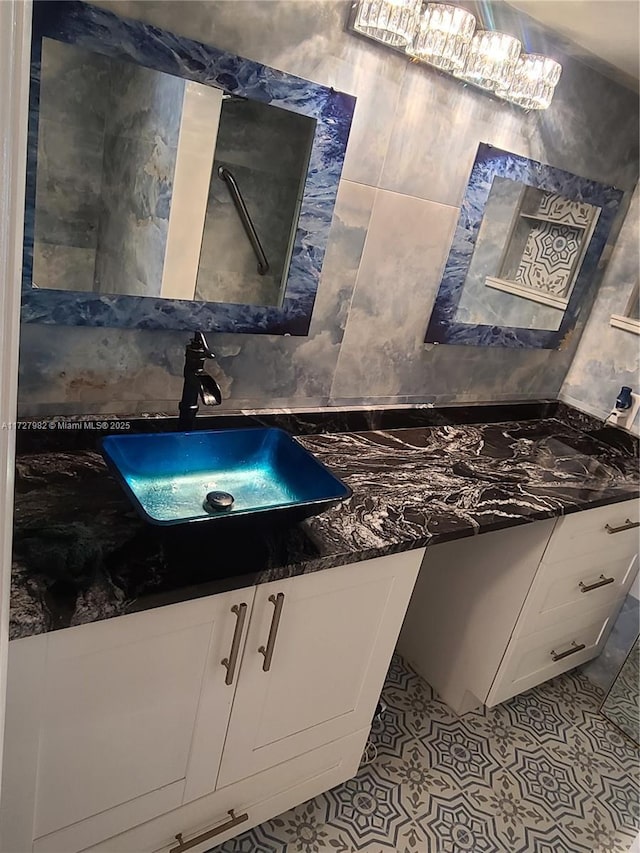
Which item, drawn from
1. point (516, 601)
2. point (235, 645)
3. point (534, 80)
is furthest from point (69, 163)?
point (516, 601)

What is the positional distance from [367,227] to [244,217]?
0.38m

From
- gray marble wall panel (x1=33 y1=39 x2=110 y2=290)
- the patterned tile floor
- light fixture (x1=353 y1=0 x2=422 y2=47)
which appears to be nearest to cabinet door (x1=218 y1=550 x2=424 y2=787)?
the patterned tile floor

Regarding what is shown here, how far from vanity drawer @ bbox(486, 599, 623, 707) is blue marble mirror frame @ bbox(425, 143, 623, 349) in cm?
96

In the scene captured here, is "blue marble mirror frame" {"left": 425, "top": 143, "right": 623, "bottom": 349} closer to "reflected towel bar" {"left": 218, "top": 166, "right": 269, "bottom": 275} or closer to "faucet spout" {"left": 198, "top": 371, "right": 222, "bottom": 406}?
"reflected towel bar" {"left": 218, "top": 166, "right": 269, "bottom": 275}

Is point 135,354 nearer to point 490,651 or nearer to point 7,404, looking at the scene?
point 7,404

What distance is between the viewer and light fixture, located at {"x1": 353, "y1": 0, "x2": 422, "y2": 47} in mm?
1384

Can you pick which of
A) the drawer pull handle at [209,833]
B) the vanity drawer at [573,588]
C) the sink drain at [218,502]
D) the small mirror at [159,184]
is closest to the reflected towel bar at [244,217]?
the small mirror at [159,184]

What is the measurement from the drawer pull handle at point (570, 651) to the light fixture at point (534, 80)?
5.60ft

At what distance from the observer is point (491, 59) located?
1.57m

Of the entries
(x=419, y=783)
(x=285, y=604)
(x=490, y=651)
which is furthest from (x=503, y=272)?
(x=419, y=783)

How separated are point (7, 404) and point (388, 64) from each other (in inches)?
54.2

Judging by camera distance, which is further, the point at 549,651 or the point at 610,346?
the point at 610,346

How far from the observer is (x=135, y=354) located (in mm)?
1432

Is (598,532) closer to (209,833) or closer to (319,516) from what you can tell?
(319,516)
